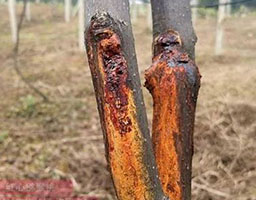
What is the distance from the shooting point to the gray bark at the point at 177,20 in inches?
38.8

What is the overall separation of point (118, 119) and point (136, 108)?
0.13 feet

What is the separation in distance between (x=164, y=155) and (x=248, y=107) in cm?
318

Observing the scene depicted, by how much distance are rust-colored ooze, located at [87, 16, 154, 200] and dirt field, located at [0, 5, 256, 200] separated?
1.84 m

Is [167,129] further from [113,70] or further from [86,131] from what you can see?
[86,131]

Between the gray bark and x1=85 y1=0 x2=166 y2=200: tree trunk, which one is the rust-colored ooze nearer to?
x1=85 y1=0 x2=166 y2=200: tree trunk

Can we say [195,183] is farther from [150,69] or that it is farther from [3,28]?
[3,28]

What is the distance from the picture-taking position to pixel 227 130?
3.45 m

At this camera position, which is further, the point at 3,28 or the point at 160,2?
the point at 3,28

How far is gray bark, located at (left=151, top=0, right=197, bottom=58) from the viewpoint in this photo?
3.23ft

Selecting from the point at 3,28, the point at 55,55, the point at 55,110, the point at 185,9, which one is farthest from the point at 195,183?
the point at 3,28

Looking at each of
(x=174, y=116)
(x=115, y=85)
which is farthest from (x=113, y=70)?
(x=174, y=116)

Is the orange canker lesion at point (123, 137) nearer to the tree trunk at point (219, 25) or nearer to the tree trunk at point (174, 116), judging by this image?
the tree trunk at point (174, 116)

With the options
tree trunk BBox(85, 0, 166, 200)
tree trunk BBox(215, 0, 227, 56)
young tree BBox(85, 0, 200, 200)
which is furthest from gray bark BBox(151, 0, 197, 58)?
tree trunk BBox(215, 0, 227, 56)

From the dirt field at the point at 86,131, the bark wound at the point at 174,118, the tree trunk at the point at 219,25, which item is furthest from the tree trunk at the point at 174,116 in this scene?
the tree trunk at the point at 219,25
